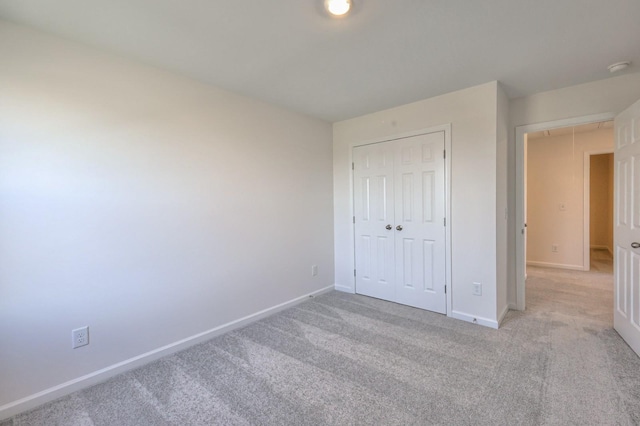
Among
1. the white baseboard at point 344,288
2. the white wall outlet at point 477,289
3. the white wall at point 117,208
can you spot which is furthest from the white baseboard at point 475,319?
the white wall at point 117,208

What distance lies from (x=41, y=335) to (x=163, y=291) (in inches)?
29.0

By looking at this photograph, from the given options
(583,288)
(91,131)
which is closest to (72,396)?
(91,131)

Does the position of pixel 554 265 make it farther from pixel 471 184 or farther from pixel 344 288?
pixel 344 288

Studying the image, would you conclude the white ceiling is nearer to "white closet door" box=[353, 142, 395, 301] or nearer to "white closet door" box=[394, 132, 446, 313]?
"white closet door" box=[394, 132, 446, 313]

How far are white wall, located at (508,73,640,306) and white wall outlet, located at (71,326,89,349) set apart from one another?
155 inches

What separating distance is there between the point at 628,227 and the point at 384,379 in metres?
2.38

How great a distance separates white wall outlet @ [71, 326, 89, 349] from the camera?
1.95m

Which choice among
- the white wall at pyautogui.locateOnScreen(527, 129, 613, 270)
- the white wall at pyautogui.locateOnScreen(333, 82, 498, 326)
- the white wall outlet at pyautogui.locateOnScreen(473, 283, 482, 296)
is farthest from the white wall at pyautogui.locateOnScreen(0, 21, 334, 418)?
the white wall at pyautogui.locateOnScreen(527, 129, 613, 270)

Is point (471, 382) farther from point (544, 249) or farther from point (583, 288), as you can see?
point (544, 249)

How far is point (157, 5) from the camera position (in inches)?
63.6

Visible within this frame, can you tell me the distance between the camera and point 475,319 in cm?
289

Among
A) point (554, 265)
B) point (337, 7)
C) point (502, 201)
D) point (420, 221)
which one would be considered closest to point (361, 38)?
point (337, 7)

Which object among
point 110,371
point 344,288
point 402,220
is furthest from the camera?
point 344,288

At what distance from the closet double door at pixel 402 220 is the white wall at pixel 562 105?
82 cm
